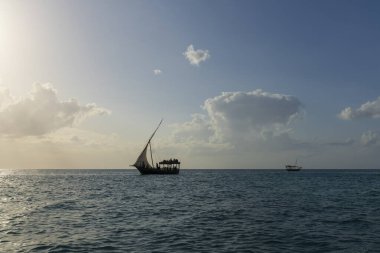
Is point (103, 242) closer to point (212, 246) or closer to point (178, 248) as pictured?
point (178, 248)

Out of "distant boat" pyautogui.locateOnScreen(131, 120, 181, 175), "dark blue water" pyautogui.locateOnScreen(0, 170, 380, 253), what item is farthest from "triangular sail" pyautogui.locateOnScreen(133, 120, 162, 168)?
"dark blue water" pyautogui.locateOnScreen(0, 170, 380, 253)

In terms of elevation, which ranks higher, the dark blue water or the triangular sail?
the triangular sail

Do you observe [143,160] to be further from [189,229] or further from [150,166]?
[189,229]

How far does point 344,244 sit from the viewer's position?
2330 cm

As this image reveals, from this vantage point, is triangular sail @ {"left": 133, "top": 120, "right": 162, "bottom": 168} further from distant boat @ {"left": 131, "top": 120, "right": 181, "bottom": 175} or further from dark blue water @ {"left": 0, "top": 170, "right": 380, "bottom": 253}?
dark blue water @ {"left": 0, "top": 170, "right": 380, "bottom": 253}

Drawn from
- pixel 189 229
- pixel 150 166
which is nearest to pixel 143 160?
pixel 150 166

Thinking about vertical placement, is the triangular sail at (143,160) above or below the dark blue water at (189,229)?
above

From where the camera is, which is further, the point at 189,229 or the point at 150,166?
the point at 150,166

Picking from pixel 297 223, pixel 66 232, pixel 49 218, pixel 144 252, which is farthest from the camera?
pixel 49 218

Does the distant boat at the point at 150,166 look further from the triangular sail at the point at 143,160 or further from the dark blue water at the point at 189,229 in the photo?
the dark blue water at the point at 189,229

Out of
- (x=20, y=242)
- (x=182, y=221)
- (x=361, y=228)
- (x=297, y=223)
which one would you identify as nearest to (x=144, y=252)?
(x=20, y=242)

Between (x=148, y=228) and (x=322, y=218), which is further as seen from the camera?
(x=322, y=218)

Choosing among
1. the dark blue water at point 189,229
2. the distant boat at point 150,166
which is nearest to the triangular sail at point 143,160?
the distant boat at point 150,166

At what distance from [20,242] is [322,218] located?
24.1 metres
